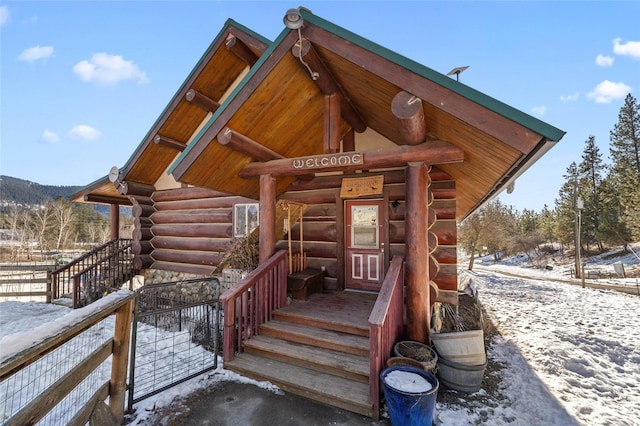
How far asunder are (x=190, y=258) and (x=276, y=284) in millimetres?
5436

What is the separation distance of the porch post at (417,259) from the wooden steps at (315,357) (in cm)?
85

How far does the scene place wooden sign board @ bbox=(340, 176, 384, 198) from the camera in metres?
6.18

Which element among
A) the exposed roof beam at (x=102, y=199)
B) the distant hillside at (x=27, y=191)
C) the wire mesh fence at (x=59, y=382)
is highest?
the distant hillside at (x=27, y=191)

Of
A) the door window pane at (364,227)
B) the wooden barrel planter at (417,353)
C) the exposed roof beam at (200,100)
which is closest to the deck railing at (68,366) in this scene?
the wooden barrel planter at (417,353)

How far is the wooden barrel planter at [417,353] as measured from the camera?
3868mm

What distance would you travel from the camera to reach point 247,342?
190 inches

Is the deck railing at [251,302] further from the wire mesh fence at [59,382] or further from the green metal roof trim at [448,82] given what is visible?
the green metal roof trim at [448,82]

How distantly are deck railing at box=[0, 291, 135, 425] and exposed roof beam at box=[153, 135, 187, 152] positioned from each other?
5.99 m

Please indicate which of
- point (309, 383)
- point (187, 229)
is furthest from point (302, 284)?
point (187, 229)

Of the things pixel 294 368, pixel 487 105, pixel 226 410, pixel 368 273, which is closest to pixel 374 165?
pixel 487 105

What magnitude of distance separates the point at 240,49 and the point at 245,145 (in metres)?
4.84

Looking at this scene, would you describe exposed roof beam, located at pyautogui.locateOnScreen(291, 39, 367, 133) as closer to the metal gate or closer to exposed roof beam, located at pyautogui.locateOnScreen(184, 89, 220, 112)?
the metal gate

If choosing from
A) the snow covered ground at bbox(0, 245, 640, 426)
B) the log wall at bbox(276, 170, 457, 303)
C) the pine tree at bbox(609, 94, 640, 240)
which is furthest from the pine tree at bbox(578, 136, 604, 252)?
the log wall at bbox(276, 170, 457, 303)

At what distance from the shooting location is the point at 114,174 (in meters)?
9.40
